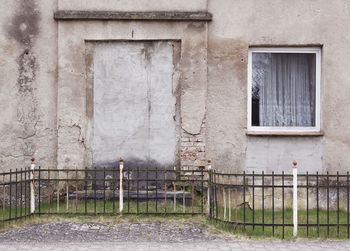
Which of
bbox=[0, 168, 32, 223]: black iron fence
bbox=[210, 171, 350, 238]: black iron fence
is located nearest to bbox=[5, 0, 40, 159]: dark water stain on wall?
bbox=[0, 168, 32, 223]: black iron fence

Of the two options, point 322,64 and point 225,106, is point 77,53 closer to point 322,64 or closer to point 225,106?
point 225,106

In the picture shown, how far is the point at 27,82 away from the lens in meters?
11.2

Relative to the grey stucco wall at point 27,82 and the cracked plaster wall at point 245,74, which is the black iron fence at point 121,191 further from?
the cracked plaster wall at point 245,74

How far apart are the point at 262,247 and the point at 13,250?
3.29 m

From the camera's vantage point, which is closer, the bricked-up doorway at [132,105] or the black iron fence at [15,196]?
the black iron fence at [15,196]

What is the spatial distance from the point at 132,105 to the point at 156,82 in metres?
0.62

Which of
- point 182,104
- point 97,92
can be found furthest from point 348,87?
point 97,92

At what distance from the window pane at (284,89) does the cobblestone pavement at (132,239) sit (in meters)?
3.16

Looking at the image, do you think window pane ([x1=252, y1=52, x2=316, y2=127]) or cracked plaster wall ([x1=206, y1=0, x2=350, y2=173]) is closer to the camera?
cracked plaster wall ([x1=206, y1=0, x2=350, y2=173])

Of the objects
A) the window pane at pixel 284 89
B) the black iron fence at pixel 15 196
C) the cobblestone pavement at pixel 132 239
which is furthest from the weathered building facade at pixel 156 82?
the cobblestone pavement at pixel 132 239

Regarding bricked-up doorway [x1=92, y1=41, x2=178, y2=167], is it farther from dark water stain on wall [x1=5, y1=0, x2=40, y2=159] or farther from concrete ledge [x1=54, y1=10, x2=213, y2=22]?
dark water stain on wall [x1=5, y1=0, x2=40, y2=159]

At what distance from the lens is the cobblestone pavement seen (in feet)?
26.5

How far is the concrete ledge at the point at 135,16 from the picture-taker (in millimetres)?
11070

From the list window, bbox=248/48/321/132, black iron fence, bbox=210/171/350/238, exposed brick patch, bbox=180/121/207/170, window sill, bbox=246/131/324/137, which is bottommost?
black iron fence, bbox=210/171/350/238
